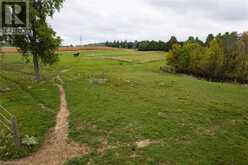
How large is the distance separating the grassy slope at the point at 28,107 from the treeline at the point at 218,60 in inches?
1536

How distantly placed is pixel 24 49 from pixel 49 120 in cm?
1568

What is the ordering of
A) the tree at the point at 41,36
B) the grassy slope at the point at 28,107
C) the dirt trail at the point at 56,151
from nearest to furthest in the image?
1. the dirt trail at the point at 56,151
2. the grassy slope at the point at 28,107
3. the tree at the point at 41,36

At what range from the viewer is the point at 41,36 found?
29.8m

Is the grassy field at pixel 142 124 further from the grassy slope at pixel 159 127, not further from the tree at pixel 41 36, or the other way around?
the tree at pixel 41 36

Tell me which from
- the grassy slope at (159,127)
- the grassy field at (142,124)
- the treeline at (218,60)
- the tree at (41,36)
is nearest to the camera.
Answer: the grassy slope at (159,127)

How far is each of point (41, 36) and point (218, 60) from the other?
41.6m

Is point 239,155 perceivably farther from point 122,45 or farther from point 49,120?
point 122,45

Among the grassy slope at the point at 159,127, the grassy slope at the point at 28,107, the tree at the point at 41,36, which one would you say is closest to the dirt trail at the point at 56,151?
the grassy slope at the point at 28,107

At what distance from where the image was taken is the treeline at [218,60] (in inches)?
2293

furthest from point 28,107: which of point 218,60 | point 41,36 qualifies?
point 218,60

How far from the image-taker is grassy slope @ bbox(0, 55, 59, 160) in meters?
14.6

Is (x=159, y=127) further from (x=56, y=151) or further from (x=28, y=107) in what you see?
(x=28, y=107)

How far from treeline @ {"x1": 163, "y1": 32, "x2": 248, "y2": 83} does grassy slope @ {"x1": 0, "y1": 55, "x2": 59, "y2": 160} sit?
39.0 metres

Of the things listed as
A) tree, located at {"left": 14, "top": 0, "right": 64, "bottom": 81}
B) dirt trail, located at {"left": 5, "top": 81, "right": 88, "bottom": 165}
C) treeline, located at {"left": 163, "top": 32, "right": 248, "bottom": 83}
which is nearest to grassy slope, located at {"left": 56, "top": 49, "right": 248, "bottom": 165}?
dirt trail, located at {"left": 5, "top": 81, "right": 88, "bottom": 165}
